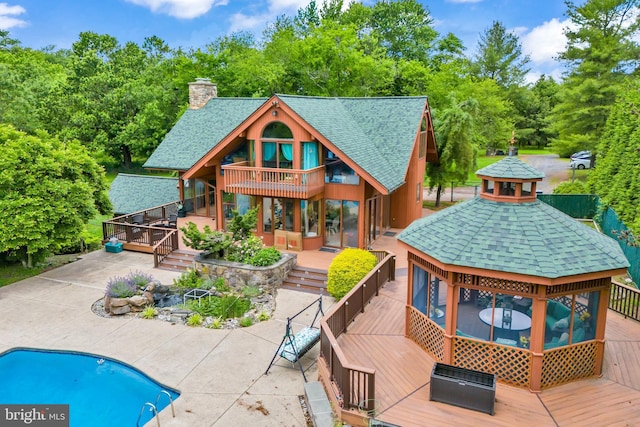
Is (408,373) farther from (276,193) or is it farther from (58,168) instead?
(58,168)

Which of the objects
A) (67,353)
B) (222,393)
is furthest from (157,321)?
(222,393)

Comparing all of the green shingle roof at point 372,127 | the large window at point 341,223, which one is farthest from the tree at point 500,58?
the large window at point 341,223

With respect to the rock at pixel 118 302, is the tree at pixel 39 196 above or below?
above

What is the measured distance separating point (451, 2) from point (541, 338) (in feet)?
195

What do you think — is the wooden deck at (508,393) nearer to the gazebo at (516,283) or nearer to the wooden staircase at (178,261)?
the gazebo at (516,283)

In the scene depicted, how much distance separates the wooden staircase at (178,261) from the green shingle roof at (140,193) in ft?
20.1

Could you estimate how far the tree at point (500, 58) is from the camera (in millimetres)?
59500

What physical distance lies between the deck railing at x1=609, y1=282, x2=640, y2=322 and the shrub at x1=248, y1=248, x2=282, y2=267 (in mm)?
10203

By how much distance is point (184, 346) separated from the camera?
41.0 ft

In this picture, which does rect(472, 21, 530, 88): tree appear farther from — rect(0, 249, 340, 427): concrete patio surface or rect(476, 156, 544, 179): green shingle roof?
rect(476, 156, 544, 179): green shingle roof

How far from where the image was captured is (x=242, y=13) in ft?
248

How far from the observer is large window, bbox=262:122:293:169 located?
19.0 meters

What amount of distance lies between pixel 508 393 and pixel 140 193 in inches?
838

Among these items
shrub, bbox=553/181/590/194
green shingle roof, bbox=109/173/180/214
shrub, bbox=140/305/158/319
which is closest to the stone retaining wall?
shrub, bbox=140/305/158/319
